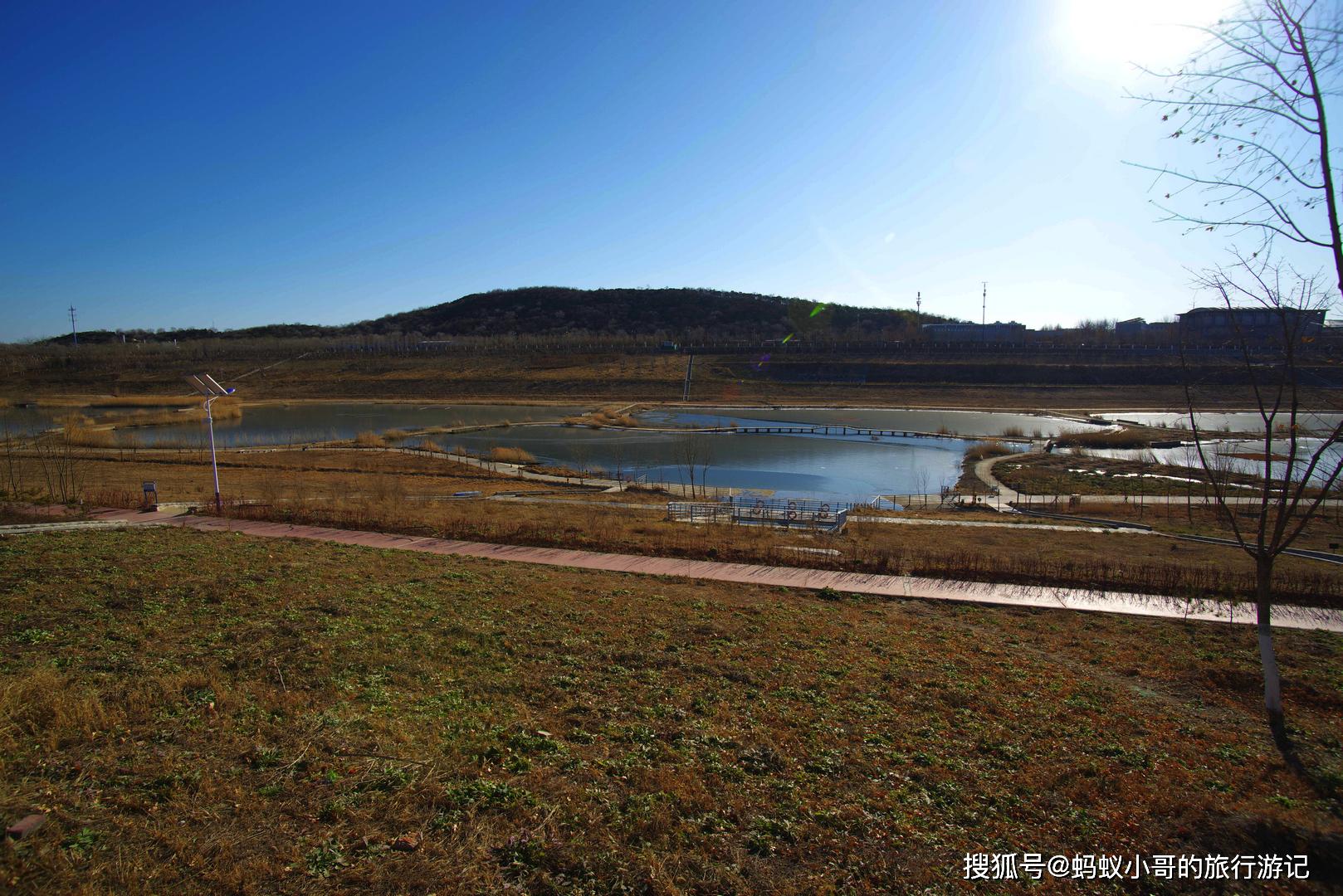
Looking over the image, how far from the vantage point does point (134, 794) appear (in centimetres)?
462

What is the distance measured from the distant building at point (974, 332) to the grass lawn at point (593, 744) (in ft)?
453

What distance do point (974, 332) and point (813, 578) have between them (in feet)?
470

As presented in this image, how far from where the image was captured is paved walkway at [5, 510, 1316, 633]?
12203mm

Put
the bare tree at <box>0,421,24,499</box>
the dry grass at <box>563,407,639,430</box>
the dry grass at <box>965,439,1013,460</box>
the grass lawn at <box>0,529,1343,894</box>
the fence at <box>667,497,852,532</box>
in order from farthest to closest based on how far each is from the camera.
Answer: the dry grass at <box>563,407,639,430</box> < the dry grass at <box>965,439,1013,460</box> < the fence at <box>667,497,852,532</box> < the bare tree at <box>0,421,24,499</box> < the grass lawn at <box>0,529,1343,894</box>

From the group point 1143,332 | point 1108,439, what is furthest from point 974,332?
point 1108,439

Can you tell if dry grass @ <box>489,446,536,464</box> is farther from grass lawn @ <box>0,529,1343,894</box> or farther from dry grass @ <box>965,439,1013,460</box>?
grass lawn @ <box>0,529,1343,894</box>

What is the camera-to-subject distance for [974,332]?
463 ft

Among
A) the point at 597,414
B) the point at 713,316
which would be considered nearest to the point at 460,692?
the point at 597,414

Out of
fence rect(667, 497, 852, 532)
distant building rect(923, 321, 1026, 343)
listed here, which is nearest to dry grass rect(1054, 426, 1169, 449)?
fence rect(667, 497, 852, 532)

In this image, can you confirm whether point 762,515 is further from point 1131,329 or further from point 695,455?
point 1131,329

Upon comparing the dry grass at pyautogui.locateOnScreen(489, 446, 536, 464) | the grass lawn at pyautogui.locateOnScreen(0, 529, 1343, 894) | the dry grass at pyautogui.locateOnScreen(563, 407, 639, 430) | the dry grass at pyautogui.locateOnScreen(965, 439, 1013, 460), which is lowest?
the dry grass at pyautogui.locateOnScreen(965, 439, 1013, 460)

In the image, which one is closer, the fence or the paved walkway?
the paved walkway

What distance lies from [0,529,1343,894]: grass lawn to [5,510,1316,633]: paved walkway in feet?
5.53

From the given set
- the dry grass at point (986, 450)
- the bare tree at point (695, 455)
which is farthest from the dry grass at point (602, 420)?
the dry grass at point (986, 450)
